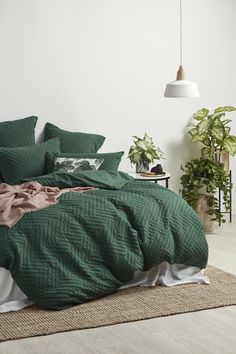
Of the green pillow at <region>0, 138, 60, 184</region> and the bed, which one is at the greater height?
the green pillow at <region>0, 138, 60, 184</region>

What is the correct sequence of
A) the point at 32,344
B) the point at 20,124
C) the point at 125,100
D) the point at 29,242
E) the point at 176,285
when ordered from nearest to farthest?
1. the point at 32,344
2. the point at 29,242
3. the point at 176,285
4. the point at 20,124
5. the point at 125,100

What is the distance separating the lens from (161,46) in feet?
21.6

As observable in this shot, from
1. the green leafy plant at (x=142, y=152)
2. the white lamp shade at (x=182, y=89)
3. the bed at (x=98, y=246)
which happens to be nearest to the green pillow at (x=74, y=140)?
the green leafy plant at (x=142, y=152)

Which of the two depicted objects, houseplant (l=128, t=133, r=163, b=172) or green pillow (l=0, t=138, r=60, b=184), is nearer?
green pillow (l=0, t=138, r=60, b=184)

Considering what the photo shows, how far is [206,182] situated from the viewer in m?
6.31

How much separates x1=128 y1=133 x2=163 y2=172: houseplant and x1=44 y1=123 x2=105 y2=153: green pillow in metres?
0.30

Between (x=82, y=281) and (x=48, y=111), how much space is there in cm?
231

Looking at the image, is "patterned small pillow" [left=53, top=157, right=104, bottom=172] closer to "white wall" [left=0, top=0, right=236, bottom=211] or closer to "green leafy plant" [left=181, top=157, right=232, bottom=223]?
"white wall" [left=0, top=0, right=236, bottom=211]

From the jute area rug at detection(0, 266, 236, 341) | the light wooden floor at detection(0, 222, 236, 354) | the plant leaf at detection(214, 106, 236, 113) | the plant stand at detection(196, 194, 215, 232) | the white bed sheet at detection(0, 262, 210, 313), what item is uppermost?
the plant leaf at detection(214, 106, 236, 113)

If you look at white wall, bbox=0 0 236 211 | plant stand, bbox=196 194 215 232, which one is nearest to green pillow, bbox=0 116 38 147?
white wall, bbox=0 0 236 211

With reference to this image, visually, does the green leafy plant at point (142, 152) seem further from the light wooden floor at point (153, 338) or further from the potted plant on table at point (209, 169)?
the light wooden floor at point (153, 338)

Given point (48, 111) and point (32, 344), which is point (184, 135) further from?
point (32, 344)

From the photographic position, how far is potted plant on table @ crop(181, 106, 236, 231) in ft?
20.7

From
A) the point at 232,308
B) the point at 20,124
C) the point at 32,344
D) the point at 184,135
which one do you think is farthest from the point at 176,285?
the point at 184,135
